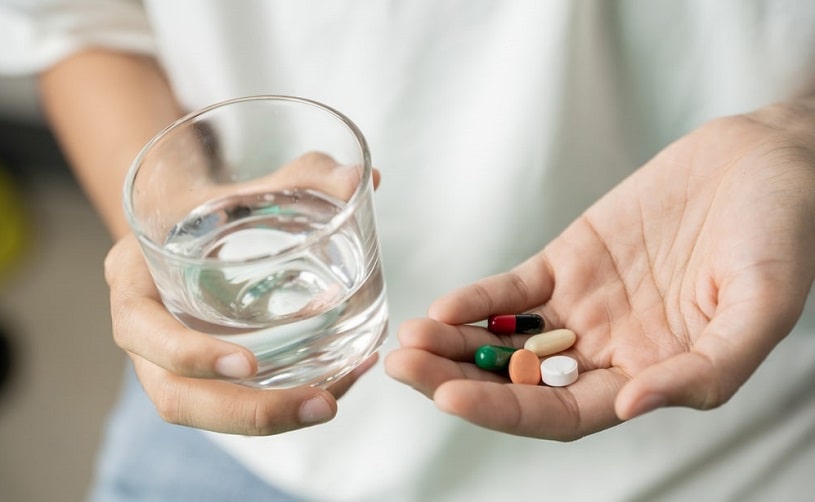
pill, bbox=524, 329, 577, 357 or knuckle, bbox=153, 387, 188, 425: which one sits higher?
pill, bbox=524, 329, 577, 357

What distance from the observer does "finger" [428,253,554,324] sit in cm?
77

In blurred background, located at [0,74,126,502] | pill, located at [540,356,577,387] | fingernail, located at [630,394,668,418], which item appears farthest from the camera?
blurred background, located at [0,74,126,502]

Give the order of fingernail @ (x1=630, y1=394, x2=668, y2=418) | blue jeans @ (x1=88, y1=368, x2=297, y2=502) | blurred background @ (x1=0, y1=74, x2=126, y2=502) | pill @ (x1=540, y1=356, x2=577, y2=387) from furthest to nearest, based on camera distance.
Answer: blurred background @ (x1=0, y1=74, x2=126, y2=502)
blue jeans @ (x1=88, y1=368, x2=297, y2=502)
pill @ (x1=540, y1=356, x2=577, y2=387)
fingernail @ (x1=630, y1=394, x2=668, y2=418)

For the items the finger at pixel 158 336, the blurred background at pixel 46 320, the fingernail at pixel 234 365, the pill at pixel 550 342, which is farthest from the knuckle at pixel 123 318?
the blurred background at pixel 46 320

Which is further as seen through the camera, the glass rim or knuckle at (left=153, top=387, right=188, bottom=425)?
knuckle at (left=153, top=387, right=188, bottom=425)

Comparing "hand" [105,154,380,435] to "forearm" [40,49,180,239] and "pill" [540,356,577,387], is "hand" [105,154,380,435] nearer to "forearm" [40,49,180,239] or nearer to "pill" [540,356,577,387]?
"pill" [540,356,577,387]

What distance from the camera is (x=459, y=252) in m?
1.04

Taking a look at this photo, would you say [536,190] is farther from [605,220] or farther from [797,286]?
[797,286]

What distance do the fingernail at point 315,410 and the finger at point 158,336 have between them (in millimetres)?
54

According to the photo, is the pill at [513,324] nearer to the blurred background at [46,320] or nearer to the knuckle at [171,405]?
the knuckle at [171,405]

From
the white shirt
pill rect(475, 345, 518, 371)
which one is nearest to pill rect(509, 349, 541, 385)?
pill rect(475, 345, 518, 371)

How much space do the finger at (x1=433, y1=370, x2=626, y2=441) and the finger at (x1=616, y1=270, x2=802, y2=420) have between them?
0.05m

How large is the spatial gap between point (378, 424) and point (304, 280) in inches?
12.7

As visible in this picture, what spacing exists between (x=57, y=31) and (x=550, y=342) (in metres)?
0.78
